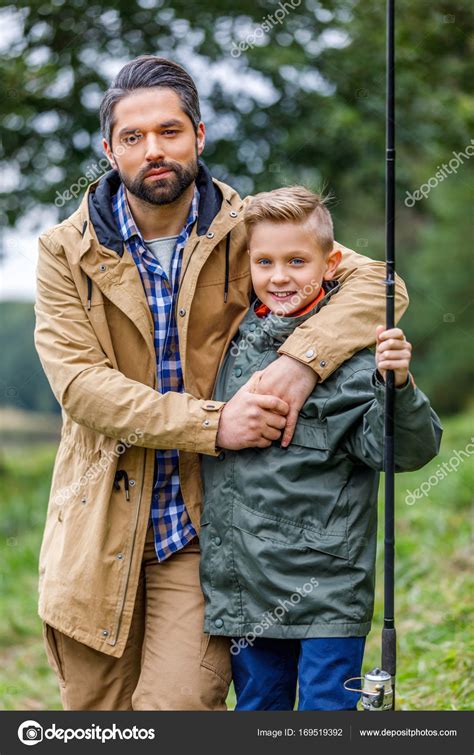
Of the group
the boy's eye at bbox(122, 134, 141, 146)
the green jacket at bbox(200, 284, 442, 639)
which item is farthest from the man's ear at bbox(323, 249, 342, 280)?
the boy's eye at bbox(122, 134, 141, 146)

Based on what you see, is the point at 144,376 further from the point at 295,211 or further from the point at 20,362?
the point at 20,362

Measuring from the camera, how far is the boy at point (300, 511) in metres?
3.12

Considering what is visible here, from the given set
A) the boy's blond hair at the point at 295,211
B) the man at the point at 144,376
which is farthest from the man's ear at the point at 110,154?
the boy's blond hair at the point at 295,211

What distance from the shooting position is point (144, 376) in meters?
3.50

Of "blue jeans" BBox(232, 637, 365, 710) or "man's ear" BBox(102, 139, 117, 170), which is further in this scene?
"man's ear" BBox(102, 139, 117, 170)

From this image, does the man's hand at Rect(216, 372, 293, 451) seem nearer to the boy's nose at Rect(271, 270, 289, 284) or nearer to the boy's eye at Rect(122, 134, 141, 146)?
the boy's nose at Rect(271, 270, 289, 284)

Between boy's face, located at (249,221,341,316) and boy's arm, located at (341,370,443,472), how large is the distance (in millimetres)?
361

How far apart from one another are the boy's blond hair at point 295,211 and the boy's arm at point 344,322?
171 mm

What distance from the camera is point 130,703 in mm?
3633

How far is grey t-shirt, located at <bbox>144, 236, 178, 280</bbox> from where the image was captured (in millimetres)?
3537

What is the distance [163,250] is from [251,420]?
0.72 meters

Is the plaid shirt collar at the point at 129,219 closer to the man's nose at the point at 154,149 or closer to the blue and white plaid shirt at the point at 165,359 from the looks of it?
the blue and white plaid shirt at the point at 165,359

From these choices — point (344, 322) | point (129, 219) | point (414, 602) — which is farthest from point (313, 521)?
point (414, 602)
